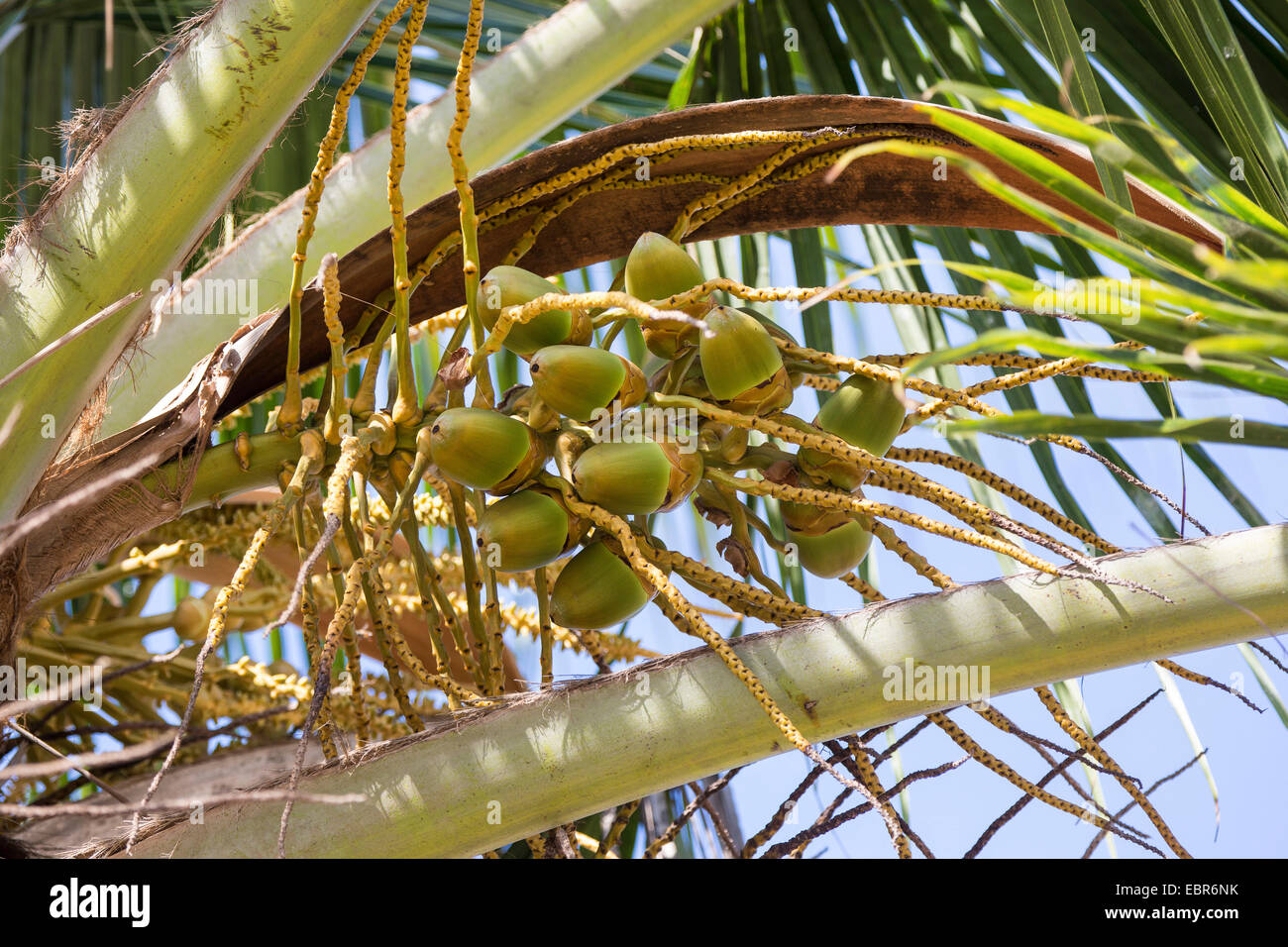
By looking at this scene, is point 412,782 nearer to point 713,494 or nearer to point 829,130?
point 713,494

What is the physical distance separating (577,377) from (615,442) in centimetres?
5

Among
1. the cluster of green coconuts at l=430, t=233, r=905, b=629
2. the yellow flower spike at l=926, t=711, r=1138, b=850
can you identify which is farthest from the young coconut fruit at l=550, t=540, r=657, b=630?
the yellow flower spike at l=926, t=711, r=1138, b=850

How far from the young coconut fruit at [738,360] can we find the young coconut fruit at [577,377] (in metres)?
0.07

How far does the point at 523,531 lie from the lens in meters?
0.77

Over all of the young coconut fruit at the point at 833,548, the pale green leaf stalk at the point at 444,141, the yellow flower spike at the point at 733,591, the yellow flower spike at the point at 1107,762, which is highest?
the pale green leaf stalk at the point at 444,141

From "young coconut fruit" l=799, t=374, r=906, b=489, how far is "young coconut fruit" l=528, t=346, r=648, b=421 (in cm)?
16

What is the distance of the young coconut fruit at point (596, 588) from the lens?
0.79 metres

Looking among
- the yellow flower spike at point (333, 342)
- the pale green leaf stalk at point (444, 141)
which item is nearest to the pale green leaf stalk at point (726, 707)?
the yellow flower spike at point (333, 342)

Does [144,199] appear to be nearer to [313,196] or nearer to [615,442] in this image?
[313,196]

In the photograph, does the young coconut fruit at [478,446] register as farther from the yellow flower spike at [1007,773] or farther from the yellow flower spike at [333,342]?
the yellow flower spike at [1007,773]

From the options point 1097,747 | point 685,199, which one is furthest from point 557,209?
point 1097,747

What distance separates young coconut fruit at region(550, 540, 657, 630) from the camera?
0.79 m
